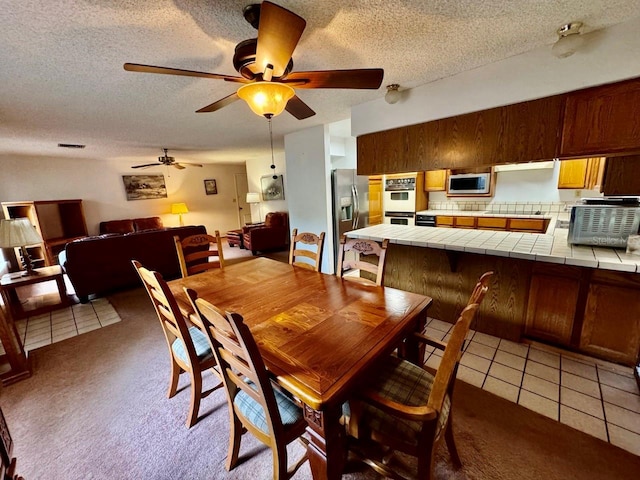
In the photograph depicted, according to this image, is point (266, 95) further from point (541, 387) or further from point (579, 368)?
point (579, 368)

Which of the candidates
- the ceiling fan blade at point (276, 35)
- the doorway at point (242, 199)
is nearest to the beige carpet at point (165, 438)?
the ceiling fan blade at point (276, 35)

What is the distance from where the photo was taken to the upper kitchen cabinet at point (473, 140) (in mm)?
2023

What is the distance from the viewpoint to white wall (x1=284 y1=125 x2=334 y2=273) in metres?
3.80

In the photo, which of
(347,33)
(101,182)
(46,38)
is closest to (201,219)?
(101,182)

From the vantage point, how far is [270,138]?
444cm

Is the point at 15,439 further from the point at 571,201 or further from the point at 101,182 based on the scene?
the point at 571,201

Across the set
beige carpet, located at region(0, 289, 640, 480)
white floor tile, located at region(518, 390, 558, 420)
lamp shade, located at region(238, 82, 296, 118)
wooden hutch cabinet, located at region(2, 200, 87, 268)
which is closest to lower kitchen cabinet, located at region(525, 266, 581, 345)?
white floor tile, located at region(518, 390, 558, 420)

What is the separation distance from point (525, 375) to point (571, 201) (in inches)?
132

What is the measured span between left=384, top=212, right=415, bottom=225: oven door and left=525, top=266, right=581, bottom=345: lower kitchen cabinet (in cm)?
292

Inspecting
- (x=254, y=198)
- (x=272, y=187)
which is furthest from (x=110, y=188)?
(x=272, y=187)

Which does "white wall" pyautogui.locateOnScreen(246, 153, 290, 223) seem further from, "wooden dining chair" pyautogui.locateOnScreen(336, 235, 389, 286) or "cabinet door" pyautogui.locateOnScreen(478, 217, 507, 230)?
"wooden dining chair" pyautogui.locateOnScreen(336, 235, 389, 286)

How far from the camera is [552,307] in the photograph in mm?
2094

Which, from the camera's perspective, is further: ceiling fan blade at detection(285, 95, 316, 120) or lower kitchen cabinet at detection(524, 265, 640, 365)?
lower kitchen cabinet at detection(524, 265, 640, 365)

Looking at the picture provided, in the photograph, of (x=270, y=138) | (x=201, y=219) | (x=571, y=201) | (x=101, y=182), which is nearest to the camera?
(x=571, y=201)
